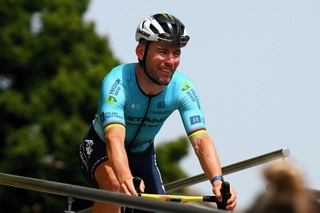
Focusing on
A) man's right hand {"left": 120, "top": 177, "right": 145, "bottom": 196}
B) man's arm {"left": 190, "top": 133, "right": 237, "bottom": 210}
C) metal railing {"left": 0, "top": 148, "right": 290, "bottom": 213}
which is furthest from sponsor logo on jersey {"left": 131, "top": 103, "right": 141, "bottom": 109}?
metal railing {"left": 0, "top": 148, "right": 290, "bottom": 213}

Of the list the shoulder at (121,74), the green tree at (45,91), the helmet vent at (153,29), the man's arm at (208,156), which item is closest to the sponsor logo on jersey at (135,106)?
the shoulder at (121,74)

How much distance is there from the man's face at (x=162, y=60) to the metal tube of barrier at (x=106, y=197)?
1.39 meters

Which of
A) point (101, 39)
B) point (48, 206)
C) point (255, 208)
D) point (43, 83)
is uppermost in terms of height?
point (101, 39)

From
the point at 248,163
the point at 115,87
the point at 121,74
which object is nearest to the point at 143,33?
the point at 121,74

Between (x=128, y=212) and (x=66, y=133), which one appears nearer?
(x=128, y=212)

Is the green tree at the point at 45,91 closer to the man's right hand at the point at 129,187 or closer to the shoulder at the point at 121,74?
the shoulder at the point at 121,74

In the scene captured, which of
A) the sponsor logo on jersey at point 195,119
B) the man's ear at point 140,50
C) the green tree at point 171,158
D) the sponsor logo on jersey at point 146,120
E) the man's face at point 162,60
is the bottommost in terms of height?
the sponsor logo on jersey at point 195,119

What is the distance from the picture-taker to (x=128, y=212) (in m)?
3.36

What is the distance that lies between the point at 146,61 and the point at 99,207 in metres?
1.36

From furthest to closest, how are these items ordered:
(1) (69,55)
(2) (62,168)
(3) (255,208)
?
(1) (69,55), (2) (62,168), (3) (255,208)

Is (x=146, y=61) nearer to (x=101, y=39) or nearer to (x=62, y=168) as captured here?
(x=62, y=168)

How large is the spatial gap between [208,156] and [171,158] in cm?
1532

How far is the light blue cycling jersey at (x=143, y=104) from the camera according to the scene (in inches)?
159

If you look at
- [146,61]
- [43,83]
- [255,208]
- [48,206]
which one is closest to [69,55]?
[43,83]
